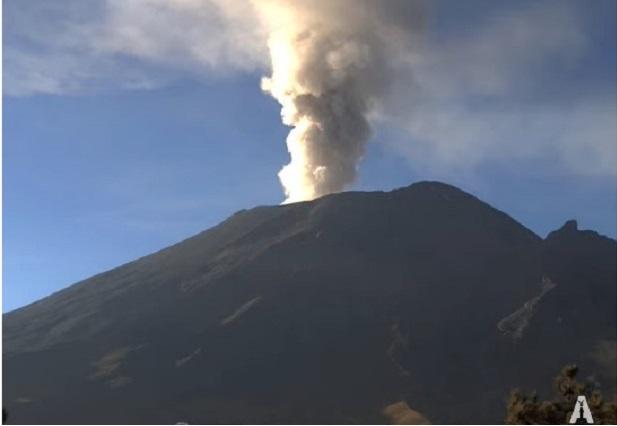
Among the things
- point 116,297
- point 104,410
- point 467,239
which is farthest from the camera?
point 467,239

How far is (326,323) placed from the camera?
467 feet

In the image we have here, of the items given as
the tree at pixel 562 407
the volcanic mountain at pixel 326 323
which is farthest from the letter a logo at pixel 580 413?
the volcanic mountain at pixel 326 323

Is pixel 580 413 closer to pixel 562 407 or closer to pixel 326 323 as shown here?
pixel 562 407

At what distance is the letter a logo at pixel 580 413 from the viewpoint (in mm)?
20875

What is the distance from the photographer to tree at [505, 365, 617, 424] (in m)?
23.2

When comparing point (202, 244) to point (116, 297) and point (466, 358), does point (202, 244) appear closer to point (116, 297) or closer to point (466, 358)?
point (116, 297)

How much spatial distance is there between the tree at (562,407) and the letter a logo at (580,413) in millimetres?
533

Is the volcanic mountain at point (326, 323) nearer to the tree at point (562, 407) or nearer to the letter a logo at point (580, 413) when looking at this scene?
the tree at point (562, 407)

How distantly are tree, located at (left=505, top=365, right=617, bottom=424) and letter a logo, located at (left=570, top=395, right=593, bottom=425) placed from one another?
0.53m

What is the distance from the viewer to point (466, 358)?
133375mm

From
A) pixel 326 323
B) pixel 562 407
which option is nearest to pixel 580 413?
pixel 562 407

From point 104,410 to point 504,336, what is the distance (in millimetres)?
63472

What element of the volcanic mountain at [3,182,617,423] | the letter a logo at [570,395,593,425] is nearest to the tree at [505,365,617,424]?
the letter a logo at [570,395,593,425]

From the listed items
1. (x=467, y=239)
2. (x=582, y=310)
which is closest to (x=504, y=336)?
(x=582, y=310)
